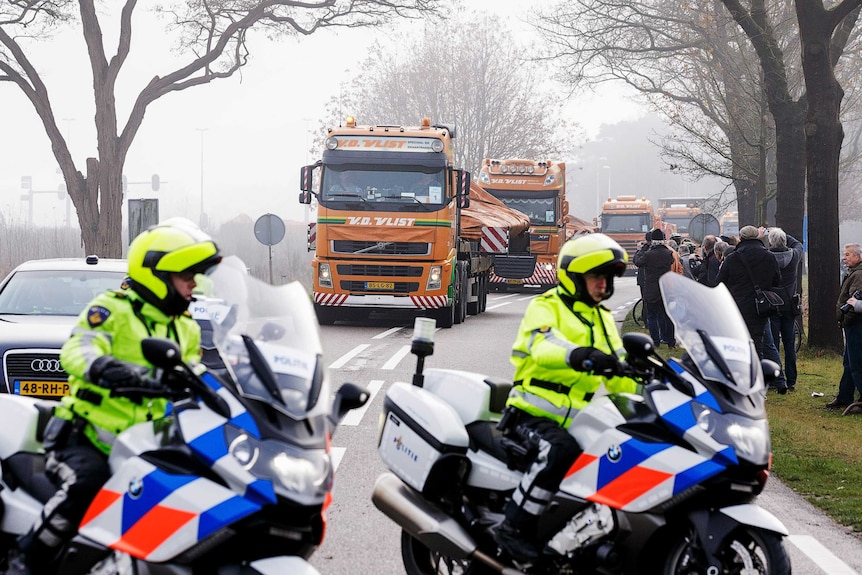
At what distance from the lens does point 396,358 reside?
56.6 feet

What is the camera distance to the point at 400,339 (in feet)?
67.8

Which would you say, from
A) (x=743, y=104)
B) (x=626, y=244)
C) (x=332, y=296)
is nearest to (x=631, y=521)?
(x=332, y=296)

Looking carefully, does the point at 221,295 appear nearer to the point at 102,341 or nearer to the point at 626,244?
the point at 102,341

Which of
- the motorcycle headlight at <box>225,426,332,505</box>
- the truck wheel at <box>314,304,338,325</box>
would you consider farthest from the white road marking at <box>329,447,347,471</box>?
the truck wheel at <box>314,304,338,325</box>

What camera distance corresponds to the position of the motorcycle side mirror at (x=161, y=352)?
396 cm

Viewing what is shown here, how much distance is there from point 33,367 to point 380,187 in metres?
12.3

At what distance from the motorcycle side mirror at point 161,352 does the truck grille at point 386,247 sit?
703 inches

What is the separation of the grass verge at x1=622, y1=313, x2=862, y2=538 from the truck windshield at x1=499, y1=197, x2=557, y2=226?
20735 millimetres

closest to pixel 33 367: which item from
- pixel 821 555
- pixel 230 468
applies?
pixel 821 555

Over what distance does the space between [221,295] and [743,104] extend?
25.9 metres

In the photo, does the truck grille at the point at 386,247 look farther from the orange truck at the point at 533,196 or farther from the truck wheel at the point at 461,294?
the orange truck at the point at 533,196

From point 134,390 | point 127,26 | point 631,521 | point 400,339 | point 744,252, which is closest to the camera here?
point 134,390

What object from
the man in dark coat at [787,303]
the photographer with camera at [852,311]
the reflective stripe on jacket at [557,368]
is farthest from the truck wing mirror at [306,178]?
the reflective stripe on jacket at [557,368]

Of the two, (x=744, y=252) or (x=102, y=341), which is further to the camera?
(x=744, y=252)
